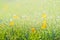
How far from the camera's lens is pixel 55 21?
3.71 metres

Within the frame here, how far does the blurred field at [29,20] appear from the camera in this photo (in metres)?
3.59

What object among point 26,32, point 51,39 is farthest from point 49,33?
point 26,32

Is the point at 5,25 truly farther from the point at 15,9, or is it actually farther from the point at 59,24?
the point at 59,24

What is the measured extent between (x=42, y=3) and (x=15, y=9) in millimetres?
502

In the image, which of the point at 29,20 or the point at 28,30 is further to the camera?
the point at 29,20

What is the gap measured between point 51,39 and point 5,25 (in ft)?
2.68

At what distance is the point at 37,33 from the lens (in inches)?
142

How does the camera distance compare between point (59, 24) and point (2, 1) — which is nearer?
point (59, 24)

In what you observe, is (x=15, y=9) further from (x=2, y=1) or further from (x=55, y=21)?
(x=55, y=21)

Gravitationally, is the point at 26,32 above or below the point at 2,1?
below

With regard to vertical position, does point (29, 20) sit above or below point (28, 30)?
above

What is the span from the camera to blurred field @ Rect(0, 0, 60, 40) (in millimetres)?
3590

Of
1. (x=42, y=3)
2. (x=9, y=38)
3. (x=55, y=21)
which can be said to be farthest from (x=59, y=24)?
(x=9, y=38)

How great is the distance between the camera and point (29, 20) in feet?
12.3
